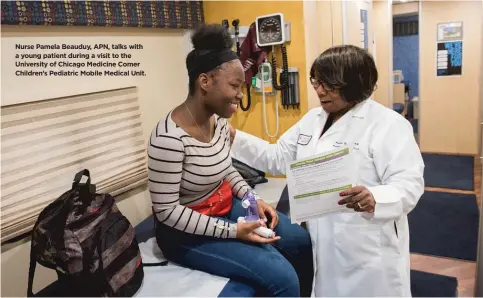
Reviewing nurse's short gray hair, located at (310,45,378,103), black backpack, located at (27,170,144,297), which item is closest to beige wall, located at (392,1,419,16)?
nurse's short gray hair, located at (310,45,378,103)

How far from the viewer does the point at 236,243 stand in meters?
1.46

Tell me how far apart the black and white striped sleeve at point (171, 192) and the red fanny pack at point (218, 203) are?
0.30ft

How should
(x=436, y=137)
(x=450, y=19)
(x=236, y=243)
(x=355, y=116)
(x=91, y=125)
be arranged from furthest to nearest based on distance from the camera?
(x=436, y=137)
(x=450, y=19)
(x=91, y=125)
(x=355, y=116)
(x=236, y=243)

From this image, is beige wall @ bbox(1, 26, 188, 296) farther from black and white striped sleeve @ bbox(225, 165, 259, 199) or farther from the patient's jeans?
black and white striped sleeve @ bbox(225, 165, 259, 199)

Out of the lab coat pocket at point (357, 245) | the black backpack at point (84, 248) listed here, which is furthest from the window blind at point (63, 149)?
the lab coat pocket at point (357, 245)

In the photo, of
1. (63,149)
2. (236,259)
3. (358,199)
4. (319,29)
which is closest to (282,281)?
(236,259)

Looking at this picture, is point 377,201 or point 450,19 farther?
point 450,19

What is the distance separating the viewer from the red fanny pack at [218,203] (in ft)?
5.05

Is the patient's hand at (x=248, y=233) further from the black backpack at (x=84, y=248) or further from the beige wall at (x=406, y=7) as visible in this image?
the beige wall at (x=406, y=7)

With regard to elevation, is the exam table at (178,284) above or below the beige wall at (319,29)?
below

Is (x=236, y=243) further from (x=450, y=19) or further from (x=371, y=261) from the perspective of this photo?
(x=450, y=19)

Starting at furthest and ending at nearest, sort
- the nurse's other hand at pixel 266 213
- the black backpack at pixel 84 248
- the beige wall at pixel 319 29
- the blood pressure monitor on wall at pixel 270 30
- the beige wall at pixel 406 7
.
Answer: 1. the beige wall at pixel 406 7
2. the beige wall at pixel 319 29
3. the blood pressure monitor on wall at pixel 270 30
4. the nurse's other hand at pixel 266 213
5. the black backpack at pixel 84 248

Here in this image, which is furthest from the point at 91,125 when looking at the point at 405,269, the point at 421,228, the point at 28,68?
the point at 421,228

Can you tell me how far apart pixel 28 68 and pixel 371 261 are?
162 centimetres
